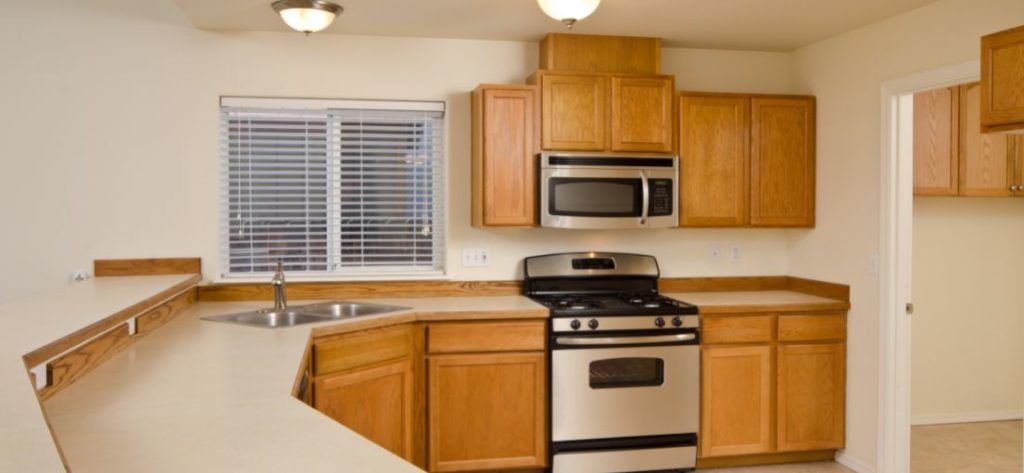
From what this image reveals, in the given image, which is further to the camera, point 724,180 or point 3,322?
point 724,180

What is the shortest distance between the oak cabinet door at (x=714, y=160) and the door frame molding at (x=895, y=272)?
714 mm

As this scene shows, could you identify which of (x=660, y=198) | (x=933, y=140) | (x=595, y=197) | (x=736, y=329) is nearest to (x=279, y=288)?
(x=595, y=197)

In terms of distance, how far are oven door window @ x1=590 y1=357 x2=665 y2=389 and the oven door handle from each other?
0.28ft

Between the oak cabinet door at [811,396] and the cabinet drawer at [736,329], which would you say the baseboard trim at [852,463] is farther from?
the cabinet drawer at [736,329]

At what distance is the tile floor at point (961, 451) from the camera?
412cm

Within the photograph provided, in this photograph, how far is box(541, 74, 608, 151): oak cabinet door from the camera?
4.06 m

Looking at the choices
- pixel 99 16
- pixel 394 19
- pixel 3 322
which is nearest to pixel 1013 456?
pixel 394 19

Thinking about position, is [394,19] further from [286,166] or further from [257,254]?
[257,254]

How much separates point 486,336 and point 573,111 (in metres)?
1.23

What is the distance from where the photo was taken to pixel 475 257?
14.3 ft

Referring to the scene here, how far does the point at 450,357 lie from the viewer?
Result: 379cm

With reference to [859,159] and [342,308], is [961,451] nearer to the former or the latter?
[859,159]

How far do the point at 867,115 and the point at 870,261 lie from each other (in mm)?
732

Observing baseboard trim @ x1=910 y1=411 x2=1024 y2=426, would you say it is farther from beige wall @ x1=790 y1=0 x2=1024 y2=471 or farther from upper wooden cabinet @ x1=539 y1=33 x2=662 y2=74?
upper wooden cabinet @ x1=539 y1=33 x2=662 y2=74
